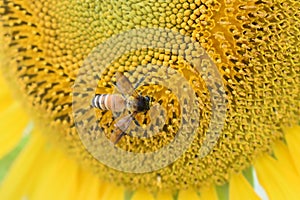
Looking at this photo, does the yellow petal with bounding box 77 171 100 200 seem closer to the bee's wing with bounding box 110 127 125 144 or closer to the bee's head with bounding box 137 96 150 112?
the bee's wing with bounding box 110 127 125 144

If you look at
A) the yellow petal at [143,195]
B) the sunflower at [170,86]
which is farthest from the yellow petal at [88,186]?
the yellow petal at [143,195]

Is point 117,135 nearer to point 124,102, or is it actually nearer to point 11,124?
point 124,102

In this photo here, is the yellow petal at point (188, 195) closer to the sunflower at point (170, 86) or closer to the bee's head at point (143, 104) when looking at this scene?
the sunflower at point (170, 86)

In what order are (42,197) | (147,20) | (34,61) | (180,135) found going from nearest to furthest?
(147,20) → (180,135) → (34,61) → (42,197)

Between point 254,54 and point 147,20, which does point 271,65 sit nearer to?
point 254,54

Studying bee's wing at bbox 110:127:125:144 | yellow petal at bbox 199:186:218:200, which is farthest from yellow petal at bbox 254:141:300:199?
bee's wing at bbox 110:127:125:144

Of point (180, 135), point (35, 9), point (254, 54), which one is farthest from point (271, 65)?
point (35, 9)

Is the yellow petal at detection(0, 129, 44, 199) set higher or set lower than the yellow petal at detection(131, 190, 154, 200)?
higher
